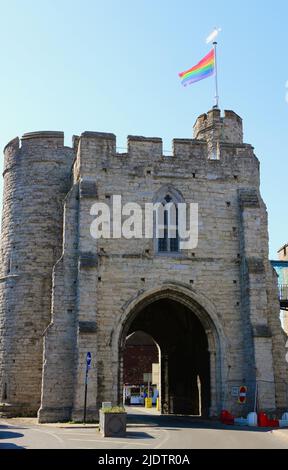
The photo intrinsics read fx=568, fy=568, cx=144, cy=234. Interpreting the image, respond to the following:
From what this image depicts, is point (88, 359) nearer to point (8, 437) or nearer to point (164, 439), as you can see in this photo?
point (8, 437)

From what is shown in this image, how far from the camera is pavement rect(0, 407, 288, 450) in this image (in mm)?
11852

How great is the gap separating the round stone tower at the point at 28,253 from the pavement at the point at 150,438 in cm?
493

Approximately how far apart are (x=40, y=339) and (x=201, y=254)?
7.42 metres

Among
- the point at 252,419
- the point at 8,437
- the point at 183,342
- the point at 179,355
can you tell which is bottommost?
the point at 8,437

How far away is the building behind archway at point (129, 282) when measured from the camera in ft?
63.7

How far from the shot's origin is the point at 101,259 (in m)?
20.2

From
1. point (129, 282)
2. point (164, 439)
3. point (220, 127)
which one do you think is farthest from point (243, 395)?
point (220, 127)

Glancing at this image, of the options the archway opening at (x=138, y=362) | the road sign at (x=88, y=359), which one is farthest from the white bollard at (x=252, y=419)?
the archway opening at (x=138, y=362)

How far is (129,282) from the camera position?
66.4 feet

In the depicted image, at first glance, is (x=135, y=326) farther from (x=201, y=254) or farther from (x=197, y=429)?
(x=197, y=429)

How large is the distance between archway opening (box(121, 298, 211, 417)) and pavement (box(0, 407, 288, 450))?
5552mm

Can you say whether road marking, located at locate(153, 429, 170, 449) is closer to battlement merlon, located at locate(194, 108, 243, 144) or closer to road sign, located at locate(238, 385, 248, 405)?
road sign, located at locate(238, 385, 248, 405)

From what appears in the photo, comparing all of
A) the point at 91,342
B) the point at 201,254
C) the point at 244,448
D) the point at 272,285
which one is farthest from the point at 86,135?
the point at 244,448

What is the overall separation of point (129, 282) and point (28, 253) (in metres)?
5.61
